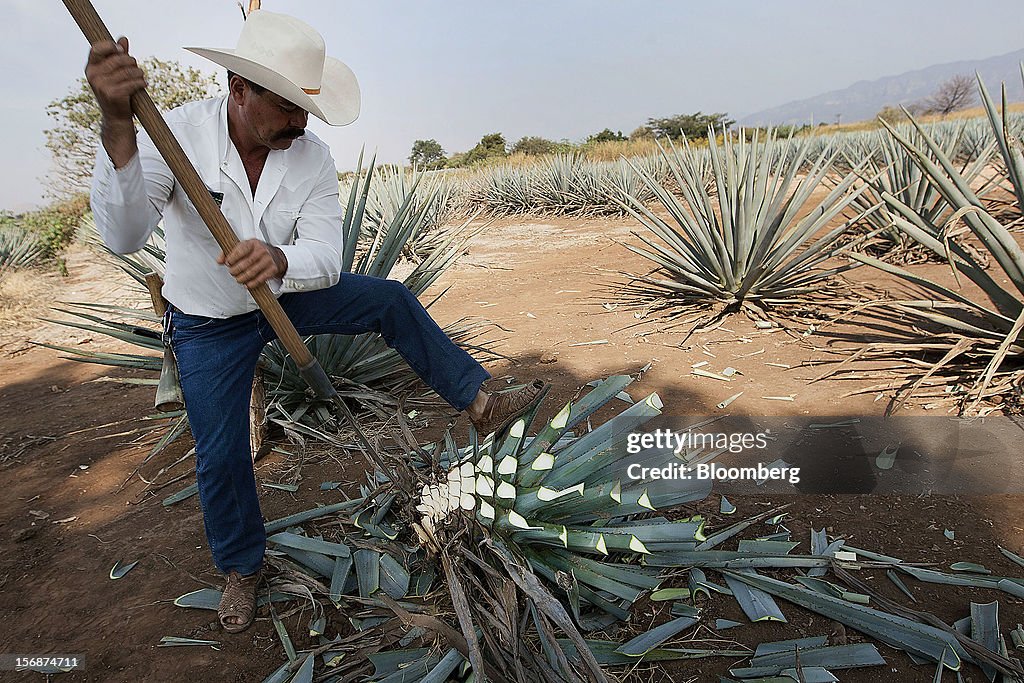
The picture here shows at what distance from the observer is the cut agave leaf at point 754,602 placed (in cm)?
176

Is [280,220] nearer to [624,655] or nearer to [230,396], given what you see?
[230,396]

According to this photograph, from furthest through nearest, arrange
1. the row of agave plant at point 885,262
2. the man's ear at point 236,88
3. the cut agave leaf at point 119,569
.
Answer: the row of agave plant at point 885,262
the cut agave leaf at point 119,569
the man's ear at point 236,88

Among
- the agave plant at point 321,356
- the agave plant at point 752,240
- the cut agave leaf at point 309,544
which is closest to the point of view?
the cut agave leaf at point 309,544

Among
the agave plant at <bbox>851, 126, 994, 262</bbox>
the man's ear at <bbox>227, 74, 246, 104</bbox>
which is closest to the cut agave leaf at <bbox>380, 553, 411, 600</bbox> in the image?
the man's ear at <bbox>227, 74, 246, 104</bbox>

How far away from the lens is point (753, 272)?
449 centimetres

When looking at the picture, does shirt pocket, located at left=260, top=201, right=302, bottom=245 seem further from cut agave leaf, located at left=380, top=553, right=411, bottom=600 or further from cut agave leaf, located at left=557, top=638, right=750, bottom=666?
cut agave leaf, located at left=557, top=638, right=750, bottom=666

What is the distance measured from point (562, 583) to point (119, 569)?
1575 millimetres

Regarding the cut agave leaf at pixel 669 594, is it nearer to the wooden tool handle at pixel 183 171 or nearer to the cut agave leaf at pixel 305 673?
the cut agave leaf at pixel 305 673

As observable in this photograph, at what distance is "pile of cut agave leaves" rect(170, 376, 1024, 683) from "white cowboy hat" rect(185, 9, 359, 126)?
1.11 meters

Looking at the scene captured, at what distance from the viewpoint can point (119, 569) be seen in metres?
2.24

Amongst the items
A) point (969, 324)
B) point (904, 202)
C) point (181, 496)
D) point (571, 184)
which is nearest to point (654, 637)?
point (181, 496)

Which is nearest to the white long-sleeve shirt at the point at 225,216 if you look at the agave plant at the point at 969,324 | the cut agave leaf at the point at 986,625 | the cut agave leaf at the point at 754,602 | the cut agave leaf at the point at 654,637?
the cut agave leaf at the point at 654,637

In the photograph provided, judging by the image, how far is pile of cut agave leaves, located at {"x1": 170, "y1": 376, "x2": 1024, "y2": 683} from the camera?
158 cm

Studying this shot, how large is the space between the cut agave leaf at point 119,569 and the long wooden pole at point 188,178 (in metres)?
1.15
